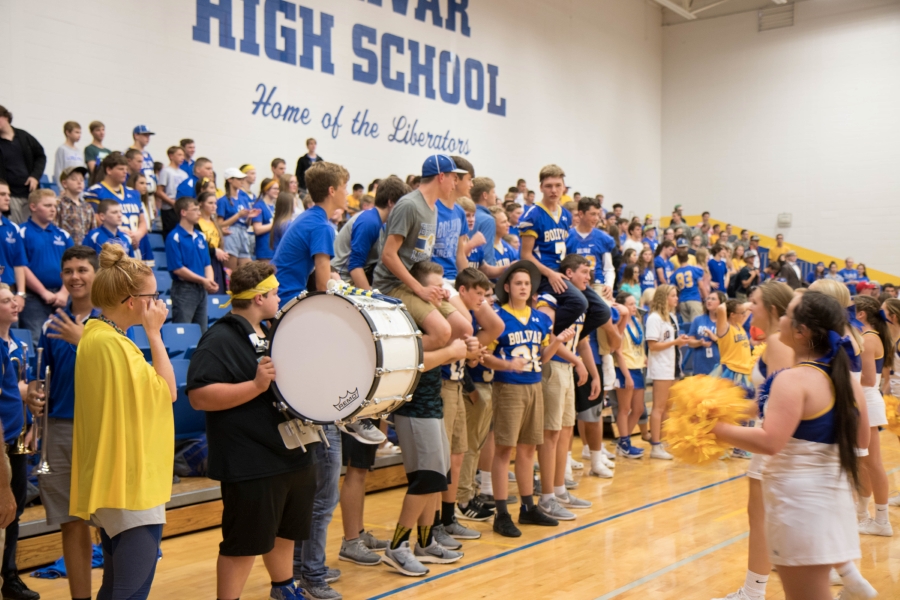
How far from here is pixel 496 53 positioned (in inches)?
728

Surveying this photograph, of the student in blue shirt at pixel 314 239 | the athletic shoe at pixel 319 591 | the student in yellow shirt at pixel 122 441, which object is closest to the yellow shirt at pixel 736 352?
the student in blue shirt at pixel 314 239

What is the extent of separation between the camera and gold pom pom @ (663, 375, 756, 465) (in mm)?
3113

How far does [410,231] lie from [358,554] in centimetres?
201

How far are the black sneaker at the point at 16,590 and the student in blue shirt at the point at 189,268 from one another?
4117 millimetres

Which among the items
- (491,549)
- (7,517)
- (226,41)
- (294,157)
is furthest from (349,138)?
(7,517)

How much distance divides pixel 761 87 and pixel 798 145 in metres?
2.00

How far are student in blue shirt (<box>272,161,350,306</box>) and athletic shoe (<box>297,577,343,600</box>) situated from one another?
1.54 metres

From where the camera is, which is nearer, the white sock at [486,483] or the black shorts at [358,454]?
the black shorts at [358,454]

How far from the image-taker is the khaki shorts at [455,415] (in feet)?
17.5

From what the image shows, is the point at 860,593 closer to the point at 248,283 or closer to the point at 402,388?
the point at 402,388

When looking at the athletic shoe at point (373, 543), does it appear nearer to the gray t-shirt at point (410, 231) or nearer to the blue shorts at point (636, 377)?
the gray t-shirt at point (410, 231)

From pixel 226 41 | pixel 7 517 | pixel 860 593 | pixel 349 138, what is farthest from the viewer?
pixel 349 138

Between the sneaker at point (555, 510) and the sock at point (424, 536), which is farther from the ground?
the sock at point (424, 536)

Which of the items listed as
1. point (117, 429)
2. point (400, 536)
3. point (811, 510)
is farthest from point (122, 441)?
point (811, 510)
